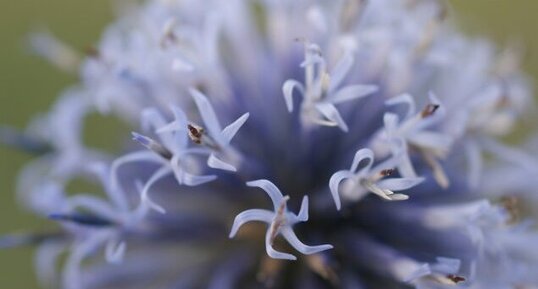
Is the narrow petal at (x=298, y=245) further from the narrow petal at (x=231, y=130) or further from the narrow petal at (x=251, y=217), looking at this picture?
the narrow petal at (x=231, y=130)

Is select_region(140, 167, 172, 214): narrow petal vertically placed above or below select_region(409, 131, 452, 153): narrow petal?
below

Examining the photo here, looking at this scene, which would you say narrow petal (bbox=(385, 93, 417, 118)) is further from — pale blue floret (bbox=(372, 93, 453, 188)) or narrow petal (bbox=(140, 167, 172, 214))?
narrow petal (bbox=(140, 167, 172, 214))

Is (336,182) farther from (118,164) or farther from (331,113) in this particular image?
(118,164)

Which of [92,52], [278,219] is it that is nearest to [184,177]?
[278,219]

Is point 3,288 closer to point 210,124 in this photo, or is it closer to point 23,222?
point 23,222

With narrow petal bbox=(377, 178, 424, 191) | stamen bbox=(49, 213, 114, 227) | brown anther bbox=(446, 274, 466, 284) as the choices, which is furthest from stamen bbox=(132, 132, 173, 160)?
brown anther bbox=(446, 274, 466, 284)

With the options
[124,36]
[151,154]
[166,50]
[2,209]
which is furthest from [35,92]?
[151,154]
